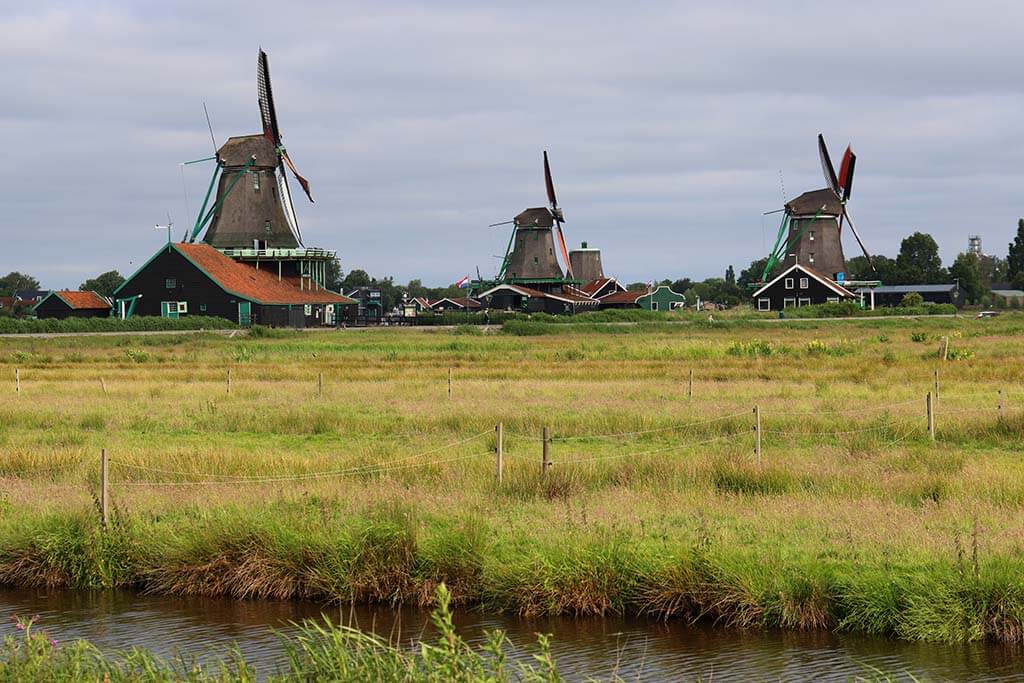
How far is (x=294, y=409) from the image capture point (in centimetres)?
2816

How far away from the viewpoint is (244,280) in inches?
3332

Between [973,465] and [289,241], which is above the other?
[289,241]

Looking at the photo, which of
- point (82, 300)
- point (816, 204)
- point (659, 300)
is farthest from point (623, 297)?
point (82, 300)

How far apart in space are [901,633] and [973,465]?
7.03 metres

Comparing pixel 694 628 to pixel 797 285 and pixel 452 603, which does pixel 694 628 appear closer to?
pixel 452 603

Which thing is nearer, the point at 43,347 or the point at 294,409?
the point at 294,409

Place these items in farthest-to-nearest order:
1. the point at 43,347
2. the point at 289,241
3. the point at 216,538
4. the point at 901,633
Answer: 1. the point at 289,241
2. the point at 43,347
3. the point at 216,538
4. the point at 901,633

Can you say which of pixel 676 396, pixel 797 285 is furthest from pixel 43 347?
pixel 797 285

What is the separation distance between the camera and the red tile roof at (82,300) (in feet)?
284

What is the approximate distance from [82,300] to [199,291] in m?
11.8

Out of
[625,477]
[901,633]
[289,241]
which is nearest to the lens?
[901,633]

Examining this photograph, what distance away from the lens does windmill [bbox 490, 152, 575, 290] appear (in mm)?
116375

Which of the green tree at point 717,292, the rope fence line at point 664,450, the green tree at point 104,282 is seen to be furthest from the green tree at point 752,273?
the rope fence line at point 664,450

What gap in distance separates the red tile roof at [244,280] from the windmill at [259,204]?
1.56 metres
